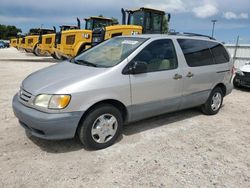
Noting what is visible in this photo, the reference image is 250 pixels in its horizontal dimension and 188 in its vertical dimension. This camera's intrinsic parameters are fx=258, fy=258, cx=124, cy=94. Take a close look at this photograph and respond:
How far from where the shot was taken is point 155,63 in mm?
4418

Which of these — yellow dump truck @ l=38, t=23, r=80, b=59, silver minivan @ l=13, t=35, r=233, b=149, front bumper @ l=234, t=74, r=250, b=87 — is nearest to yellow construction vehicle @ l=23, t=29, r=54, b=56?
yellow dump truck @ l=38, t=23, r=80, b=59

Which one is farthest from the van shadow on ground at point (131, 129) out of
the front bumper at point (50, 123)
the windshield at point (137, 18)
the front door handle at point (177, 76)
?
the windshield at point (137, 18)

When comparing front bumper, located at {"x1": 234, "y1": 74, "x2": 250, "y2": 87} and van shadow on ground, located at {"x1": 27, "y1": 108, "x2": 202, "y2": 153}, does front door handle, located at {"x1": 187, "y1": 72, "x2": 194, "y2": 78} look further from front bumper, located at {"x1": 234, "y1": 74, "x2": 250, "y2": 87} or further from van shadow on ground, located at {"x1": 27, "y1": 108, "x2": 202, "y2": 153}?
front bumper, located at {"x1": 234, "y1": 74, "x2": 250, "y2": 87}

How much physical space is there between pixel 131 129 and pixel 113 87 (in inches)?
49.1

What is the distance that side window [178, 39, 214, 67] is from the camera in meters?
4.97

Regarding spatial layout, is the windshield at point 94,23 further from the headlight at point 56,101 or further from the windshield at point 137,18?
the headlight at point 56,101

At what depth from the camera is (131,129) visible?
4.77 metres

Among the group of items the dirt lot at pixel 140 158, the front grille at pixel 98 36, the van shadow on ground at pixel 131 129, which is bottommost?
the dirt lot at pixel 140 158

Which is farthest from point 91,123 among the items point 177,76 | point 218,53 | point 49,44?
point 49,44

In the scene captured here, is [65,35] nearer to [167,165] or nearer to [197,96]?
[197,96]

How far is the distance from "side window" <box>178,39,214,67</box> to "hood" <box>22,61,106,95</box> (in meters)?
1.90

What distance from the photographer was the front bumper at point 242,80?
355 inches

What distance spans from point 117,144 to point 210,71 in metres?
2.64

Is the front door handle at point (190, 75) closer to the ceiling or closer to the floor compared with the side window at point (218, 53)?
closer to the floor
